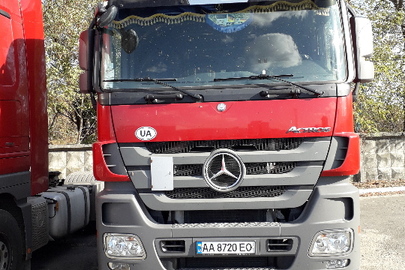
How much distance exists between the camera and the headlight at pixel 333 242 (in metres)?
4.17

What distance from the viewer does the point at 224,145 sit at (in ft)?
14.1

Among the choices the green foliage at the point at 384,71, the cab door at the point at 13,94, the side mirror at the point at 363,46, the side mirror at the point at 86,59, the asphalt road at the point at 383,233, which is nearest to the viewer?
the side mirror at the point at 363,46

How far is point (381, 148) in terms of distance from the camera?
543 inches

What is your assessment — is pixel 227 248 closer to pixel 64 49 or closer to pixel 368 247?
pixel 368 247

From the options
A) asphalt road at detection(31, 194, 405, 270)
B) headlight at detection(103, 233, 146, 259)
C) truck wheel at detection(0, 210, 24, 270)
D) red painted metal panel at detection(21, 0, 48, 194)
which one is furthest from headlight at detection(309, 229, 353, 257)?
red painted metal panel at detection(21, 0, 48, 194)

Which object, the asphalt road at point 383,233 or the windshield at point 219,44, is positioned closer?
the windshield at point 219,44

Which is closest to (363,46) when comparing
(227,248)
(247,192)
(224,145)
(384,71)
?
(224,145)

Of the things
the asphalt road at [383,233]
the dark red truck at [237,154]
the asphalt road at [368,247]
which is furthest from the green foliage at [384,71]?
the dark red truck at [237,154]

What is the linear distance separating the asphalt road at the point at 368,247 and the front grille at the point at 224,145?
9.03ft

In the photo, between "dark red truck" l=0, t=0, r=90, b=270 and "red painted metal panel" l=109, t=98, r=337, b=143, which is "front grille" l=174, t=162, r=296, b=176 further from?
"dark red truck" l=0, t=0, r=90, b=270

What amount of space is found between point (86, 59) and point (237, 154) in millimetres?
1687

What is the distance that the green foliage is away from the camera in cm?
1250

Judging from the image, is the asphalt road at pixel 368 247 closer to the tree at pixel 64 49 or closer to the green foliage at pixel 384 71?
the green foliage at pixel 384 71

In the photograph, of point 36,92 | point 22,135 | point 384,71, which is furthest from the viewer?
point 384,71
